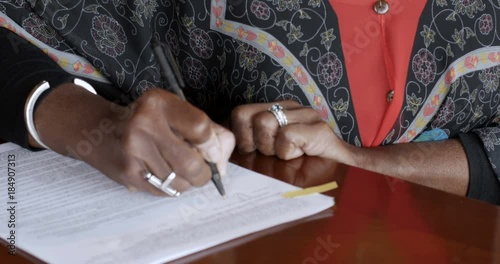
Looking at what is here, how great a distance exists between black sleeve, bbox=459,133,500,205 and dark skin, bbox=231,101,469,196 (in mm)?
11

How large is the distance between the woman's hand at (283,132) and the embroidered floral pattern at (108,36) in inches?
12.2

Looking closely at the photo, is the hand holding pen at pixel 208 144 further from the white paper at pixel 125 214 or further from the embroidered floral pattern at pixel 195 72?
the embroidered floral pattern at pixel 195 72

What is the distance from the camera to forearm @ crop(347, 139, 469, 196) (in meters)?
1.30

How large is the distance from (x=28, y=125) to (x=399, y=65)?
682 millimetres

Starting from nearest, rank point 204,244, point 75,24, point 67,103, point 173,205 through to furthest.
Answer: point 204,244
point 173,205
point 67,103
point 75,24

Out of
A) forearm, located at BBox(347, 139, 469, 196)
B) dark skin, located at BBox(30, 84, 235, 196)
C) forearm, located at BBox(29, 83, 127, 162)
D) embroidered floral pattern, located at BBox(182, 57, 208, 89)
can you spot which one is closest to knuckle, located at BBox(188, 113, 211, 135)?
dark skin, located at BBox(30, 84, 235, 196)

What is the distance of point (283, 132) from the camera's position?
1.12 metres

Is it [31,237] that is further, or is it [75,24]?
[75,24]

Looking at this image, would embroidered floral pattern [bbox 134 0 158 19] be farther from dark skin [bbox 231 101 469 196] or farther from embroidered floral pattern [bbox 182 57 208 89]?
dark skin [bbox 231 101 469 196]

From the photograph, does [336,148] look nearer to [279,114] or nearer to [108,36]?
[279,114]

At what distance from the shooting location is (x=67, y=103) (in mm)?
1041

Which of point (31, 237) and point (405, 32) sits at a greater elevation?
point (405, 32)

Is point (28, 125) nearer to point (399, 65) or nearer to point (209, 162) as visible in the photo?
point (209, 162)

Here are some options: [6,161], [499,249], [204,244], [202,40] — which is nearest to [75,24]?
[202,40]
